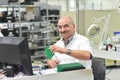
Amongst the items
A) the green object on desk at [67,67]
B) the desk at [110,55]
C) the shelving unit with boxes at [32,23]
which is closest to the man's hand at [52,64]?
the green object on desk at [67,67]

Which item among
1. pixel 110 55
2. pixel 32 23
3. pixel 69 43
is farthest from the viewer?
pixel 32 23

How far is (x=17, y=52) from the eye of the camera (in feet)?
5.42

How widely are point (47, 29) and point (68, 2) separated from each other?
23.0 ft

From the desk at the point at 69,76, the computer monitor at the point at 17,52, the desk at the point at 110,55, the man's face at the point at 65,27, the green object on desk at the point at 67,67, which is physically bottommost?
the desk at the point at 110,55

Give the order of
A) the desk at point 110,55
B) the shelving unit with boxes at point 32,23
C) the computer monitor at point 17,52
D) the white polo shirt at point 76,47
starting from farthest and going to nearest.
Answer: the shelving unit with boxes at point 32,23, the desk at point 110,55, the white polo shirt at point 76,47, the computer monitor at point 17,52

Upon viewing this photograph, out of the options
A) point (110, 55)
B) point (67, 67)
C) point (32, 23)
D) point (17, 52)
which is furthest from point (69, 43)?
point (32, 23)

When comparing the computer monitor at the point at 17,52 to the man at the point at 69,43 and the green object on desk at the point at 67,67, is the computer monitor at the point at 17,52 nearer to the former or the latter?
the green object on desk at the point at 67,67

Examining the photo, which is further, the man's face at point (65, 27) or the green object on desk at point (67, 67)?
the man's face at point (65, 27)

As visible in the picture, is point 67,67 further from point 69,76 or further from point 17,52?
point 17,52

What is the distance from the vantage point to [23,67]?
1.71m

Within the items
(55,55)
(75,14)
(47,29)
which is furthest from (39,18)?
(55,55)

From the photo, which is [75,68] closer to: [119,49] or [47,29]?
[119,49]

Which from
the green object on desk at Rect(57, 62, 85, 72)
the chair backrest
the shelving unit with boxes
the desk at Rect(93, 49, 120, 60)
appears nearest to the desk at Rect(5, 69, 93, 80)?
the green object on desk at Rect(57, 62, 85, 72)

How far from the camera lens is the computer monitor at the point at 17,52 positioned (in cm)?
164
